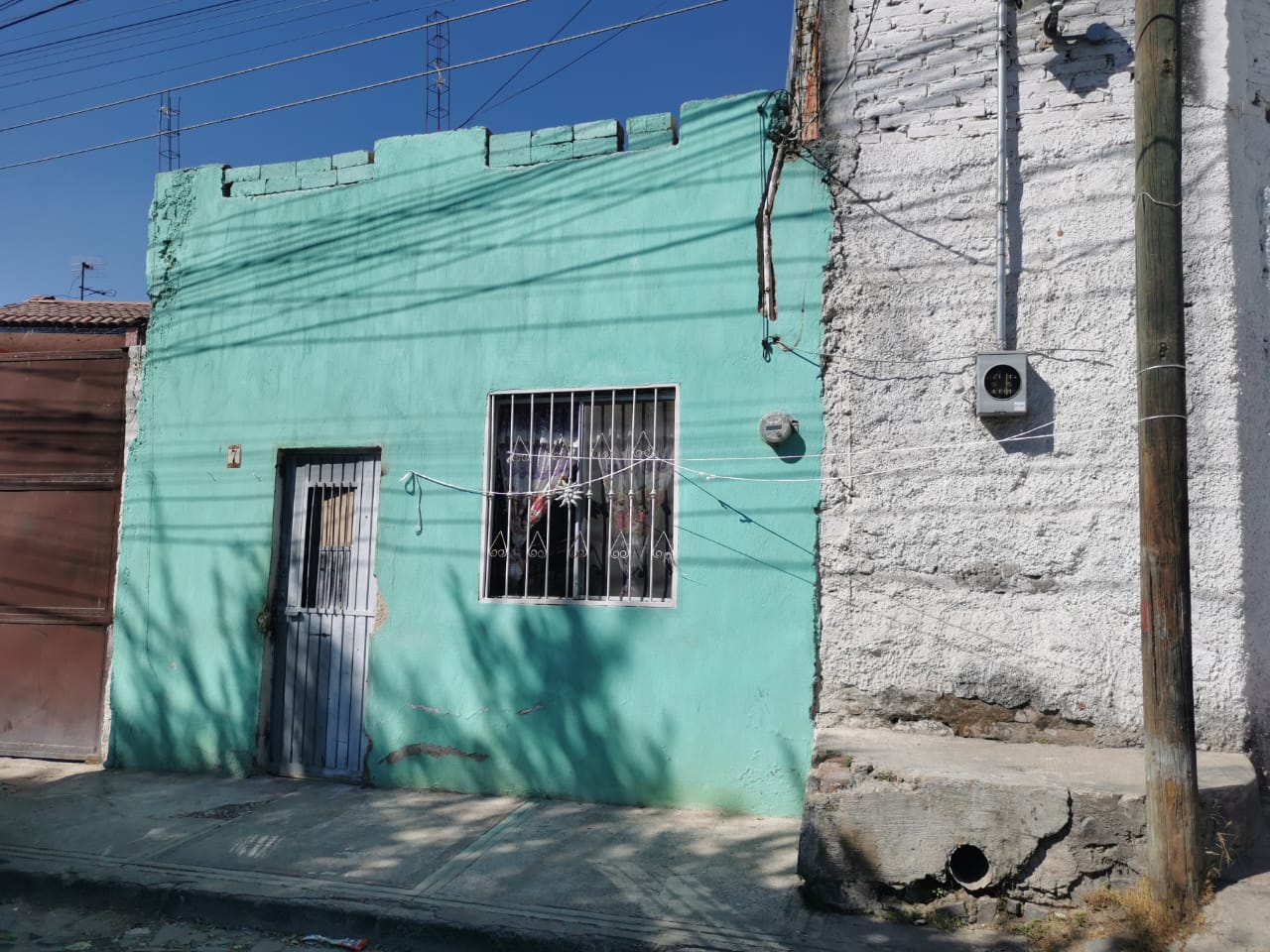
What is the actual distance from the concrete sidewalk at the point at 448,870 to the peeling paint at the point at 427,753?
215mm

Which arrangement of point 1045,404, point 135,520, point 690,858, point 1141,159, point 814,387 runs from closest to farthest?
point 1141,159 → point 690,858 → point 1045,404 → point 814,387 → point 135,520

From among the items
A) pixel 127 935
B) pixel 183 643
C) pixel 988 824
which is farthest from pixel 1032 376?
pixel 183 643

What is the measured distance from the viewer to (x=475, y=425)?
611 centimetres

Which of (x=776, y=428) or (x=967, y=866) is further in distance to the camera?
(x=776, y=428)


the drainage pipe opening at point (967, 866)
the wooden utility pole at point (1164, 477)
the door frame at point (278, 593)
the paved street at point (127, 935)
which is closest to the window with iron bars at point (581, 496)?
the door frame at point (278, 593)

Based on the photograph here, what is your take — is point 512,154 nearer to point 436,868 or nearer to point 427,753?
point 427,753

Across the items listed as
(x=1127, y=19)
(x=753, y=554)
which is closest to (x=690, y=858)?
(x=753, y=554)

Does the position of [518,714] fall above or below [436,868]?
above

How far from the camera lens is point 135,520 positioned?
685 cm

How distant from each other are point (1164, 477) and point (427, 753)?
174 inches

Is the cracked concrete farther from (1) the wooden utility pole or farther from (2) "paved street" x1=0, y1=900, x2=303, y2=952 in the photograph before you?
(2) "paved street" x1=0, y1=900, x2=303, y2=952

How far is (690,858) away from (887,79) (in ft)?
14.5

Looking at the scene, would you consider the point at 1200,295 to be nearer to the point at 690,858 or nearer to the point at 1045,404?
the point at 1045,404

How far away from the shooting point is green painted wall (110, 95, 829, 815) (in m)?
5.43
